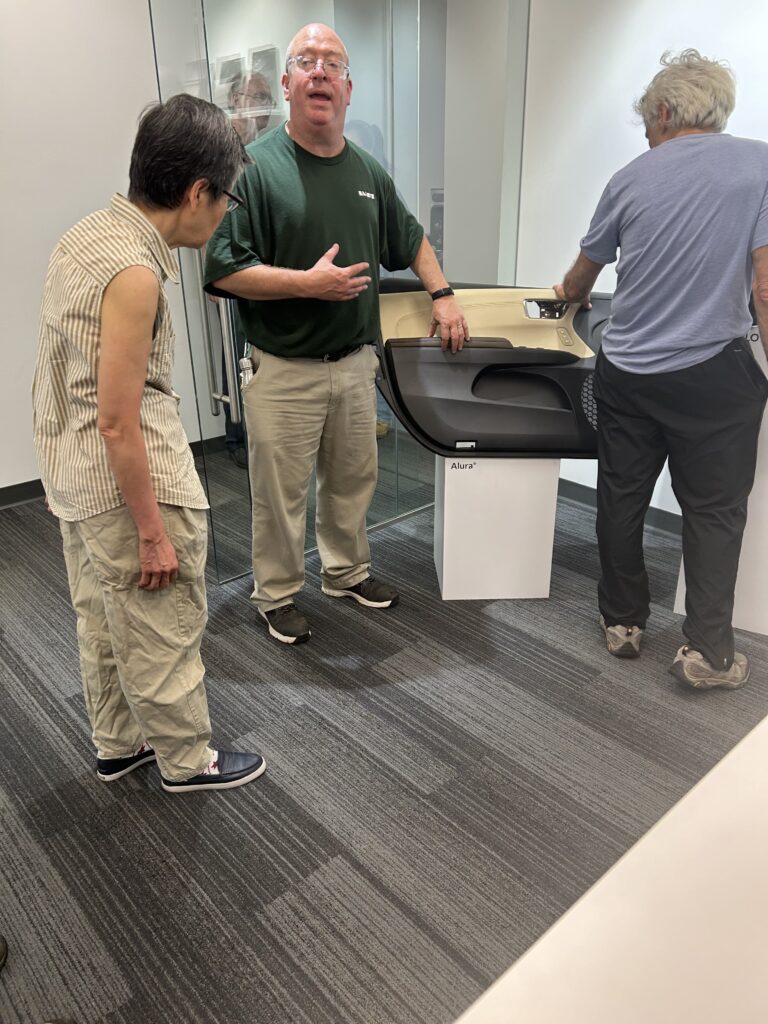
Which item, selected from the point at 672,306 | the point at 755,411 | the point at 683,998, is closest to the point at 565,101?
the point at 672,306

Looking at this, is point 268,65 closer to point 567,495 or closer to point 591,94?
point 591,94

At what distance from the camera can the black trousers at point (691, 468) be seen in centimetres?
186

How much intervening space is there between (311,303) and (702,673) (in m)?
1.53

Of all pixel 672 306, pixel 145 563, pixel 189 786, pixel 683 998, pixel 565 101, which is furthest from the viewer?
pixel 565 101

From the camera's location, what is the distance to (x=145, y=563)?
1.36 metres

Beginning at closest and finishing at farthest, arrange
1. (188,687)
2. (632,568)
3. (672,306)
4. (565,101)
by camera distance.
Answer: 1. (188,687)
2. (672,306)
3. (632,568)
4. (565,101)

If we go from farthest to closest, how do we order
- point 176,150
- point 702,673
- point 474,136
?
point 474,136 < point 702,673 < point 176,150


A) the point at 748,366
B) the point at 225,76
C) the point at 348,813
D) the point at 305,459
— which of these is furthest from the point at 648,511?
the point at 225,76

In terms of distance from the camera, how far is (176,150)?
1.24 meters

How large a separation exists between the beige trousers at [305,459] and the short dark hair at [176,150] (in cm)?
83

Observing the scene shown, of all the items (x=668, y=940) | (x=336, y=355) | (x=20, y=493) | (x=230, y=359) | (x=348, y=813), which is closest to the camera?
(x=668, y=940)

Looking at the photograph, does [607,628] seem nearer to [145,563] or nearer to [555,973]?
[145,563]

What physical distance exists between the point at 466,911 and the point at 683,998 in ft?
3.74

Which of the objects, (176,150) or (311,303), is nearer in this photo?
(176,150)
